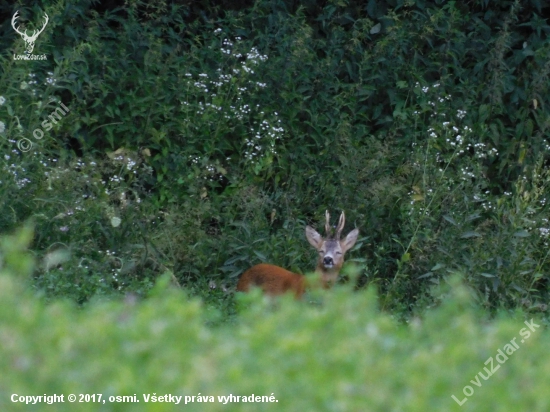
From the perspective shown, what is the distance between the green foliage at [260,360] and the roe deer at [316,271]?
11.1 ft

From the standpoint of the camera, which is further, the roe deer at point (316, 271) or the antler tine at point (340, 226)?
the antler tine at point (340, 226)

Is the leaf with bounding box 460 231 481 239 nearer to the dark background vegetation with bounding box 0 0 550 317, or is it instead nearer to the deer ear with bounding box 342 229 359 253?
the dark background vegetation with bounding box 0 0 550 317

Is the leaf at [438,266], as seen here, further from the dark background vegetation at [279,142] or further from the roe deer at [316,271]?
the roe deer at [316,271]

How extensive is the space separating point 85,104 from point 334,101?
7.45ft

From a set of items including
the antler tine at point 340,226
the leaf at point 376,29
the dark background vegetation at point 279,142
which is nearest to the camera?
the dark background vegetation at point 279,142

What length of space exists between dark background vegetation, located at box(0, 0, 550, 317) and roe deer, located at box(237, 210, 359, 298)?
0.19 meters

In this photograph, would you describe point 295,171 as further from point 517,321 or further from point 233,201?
point 517,321

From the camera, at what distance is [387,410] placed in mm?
3721

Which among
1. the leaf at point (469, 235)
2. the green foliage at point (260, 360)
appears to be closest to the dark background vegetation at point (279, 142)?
the leaf at point (469, 235)

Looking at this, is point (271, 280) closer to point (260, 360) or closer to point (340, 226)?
point (340, 226)

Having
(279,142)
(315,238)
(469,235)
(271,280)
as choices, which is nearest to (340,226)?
(315,238)

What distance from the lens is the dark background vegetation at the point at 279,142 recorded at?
26.6ft

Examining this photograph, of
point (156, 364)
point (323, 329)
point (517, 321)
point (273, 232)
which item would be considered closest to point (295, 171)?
point (273, 232)

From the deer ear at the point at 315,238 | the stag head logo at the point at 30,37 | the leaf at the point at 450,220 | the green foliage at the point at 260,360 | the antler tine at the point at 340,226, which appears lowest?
the deer ear at the point at 315,238
